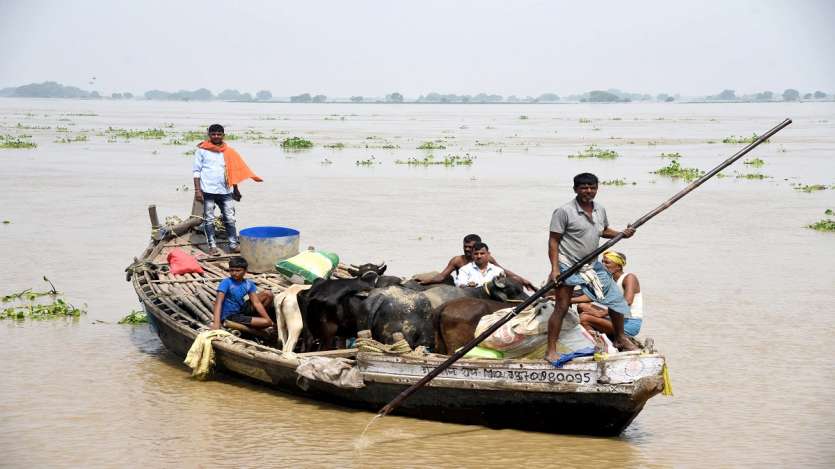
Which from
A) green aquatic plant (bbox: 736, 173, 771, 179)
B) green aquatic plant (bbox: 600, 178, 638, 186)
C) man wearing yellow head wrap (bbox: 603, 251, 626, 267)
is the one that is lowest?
green aquatic plant (bbox: 600, 178, 638, 186)

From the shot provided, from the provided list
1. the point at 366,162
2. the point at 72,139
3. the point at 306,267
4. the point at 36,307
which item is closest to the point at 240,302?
the point at 306,267

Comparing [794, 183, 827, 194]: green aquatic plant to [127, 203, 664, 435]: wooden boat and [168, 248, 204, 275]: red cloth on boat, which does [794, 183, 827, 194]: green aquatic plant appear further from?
[127, 203, 664, 435]: wooden boat

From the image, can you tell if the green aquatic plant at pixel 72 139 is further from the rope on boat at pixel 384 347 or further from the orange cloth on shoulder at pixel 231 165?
the rope on boat at pixel 384 347

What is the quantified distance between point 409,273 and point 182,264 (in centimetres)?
339

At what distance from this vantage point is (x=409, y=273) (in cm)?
1154

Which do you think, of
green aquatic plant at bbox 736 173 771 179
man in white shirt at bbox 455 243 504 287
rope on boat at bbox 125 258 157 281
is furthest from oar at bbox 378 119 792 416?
green aquatic plant at bbox 736 173 771 179

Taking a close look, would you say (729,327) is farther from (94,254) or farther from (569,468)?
(94,254)

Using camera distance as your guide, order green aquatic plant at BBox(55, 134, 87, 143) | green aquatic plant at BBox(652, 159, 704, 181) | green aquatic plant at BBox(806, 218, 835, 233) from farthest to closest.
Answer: green aquatic plant at BBox(55, 134, 87, 143) < green aquatic plant at BBox(652, 159, 704, 181) < green aquatic plant at BBox(806, 218, 835, 233)

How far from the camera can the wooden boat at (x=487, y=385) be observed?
18.8ft

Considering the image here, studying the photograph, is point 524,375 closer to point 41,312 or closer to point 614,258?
point 614,258

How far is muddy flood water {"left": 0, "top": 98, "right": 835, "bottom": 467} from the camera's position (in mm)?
6219

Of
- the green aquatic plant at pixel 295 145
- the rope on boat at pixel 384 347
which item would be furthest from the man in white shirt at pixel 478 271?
the green aquatic plant at pixel 295 145

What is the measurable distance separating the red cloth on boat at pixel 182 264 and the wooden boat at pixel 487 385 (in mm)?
1441

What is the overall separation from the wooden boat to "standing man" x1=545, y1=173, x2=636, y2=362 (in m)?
0.26
